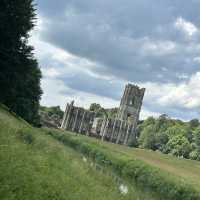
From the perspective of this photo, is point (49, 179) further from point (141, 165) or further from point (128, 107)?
point (128, 107)

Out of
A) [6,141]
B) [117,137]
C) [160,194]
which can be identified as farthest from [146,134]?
[6,141]

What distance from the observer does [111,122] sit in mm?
143750

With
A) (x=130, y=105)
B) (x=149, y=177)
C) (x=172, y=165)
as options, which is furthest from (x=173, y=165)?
(x=130, y=105)

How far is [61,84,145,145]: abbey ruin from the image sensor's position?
144m

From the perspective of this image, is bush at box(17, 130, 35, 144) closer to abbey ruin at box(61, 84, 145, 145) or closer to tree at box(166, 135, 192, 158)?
tree at box(166, 135, 192, 158)

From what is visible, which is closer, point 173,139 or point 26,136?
point 26,136

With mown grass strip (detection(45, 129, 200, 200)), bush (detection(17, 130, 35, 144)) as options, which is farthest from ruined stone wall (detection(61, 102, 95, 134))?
bush (detection(17, 130, 35, 144))

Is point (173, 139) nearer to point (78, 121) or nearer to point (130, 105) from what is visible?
point (130, 105)

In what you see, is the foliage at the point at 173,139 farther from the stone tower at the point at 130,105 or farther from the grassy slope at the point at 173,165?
the grassy slope at the point at 173,165

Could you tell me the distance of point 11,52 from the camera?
34062 mm

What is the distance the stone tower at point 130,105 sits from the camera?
150 meters

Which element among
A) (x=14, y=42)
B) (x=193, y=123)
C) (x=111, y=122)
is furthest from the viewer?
(x=193, y=123)

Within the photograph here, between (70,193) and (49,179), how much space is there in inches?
36.4

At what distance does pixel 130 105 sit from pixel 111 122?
11.4m
